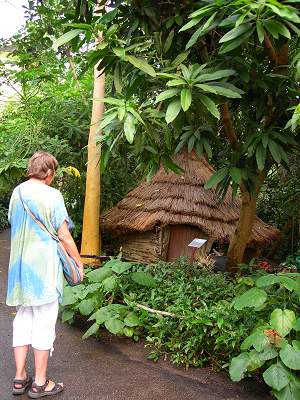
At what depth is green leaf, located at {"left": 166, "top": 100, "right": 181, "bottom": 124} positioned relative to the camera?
233 centimetres

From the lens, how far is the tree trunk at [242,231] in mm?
4150

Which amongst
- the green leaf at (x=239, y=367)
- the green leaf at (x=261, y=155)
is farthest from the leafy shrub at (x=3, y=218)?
the green leaf at (x=239, y=367)

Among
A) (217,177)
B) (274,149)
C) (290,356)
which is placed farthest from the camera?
(217,177)

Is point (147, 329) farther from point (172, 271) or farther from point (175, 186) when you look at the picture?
point (175, 186)

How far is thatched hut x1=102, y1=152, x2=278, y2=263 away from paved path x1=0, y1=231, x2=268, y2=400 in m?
1.98

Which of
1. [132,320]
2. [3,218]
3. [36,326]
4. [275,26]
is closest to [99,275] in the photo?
[132,320]

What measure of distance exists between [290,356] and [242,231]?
71.2 inches

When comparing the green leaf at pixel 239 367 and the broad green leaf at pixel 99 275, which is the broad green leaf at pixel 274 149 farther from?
the broad green leaf at pixel 99 275

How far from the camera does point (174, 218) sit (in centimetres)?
534

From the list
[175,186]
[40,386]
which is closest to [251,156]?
[40,386]

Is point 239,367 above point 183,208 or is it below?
below

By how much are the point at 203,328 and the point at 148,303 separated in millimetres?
697

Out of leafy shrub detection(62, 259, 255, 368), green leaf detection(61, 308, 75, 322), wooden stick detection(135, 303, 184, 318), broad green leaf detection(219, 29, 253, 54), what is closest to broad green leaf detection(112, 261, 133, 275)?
leafy shrub detection(62, 259, 255, 368)

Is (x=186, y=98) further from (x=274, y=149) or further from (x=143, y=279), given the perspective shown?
(x=143, y=279)
